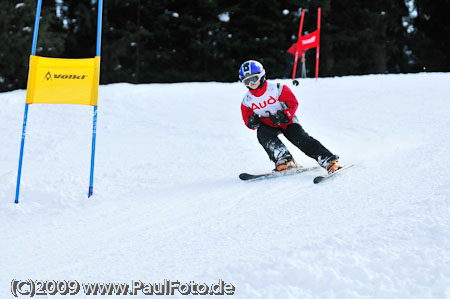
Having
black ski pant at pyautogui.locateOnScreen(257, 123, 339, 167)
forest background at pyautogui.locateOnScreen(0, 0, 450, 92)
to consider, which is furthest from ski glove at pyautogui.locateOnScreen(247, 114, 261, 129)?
forest background at pyautogui.locateOnScreen(0, 0, 450, 92)

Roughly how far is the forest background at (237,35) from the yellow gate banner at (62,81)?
15.0 metres

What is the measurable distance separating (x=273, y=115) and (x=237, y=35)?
16.8 meters

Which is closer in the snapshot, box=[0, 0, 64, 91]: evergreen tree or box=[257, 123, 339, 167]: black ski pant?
box=[257, 123, 339, 167]: black ski pant

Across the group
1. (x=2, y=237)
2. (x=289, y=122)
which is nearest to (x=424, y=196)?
(x=289, y=122)

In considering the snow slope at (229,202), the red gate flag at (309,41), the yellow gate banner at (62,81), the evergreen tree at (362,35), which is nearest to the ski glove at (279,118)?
the snow slope at (229,202)

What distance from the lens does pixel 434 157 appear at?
184 inches

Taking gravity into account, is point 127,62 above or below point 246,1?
below

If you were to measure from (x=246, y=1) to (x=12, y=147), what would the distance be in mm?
16208

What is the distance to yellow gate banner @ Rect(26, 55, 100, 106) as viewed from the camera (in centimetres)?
474

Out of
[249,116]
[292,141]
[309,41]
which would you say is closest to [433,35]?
[309,41]

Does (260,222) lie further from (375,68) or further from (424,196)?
(375,68)

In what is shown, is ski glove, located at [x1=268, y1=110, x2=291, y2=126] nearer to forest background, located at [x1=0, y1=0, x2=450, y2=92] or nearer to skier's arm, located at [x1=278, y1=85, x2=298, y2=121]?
skier's arm, located at [x1=278, y1=85, x2=298, y2=121]

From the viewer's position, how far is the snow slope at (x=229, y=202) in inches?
96.5

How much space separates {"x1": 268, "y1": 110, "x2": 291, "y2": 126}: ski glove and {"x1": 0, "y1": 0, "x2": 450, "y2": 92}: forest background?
51.2 feet
